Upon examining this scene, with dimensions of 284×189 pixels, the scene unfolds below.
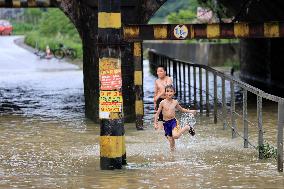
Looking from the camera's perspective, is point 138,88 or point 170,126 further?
point 138,88

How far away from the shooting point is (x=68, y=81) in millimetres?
35875

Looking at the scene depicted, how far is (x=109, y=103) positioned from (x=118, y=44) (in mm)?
856

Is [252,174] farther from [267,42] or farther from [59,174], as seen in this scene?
[267,42]

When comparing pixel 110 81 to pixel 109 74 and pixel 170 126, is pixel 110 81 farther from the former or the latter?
pixel 170 126

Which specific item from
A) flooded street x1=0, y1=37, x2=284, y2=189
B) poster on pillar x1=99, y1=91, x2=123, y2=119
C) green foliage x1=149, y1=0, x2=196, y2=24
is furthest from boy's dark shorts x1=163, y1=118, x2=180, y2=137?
green foliage x1=149, y1=0, x2=196, y2=24

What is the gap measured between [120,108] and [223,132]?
5.79 m

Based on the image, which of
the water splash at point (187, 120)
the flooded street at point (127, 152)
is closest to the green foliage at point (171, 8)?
the flooded street at point (127, 152)

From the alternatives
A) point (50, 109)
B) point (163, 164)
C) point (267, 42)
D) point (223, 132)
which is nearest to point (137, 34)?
point (223, 132)

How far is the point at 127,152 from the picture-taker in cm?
1459

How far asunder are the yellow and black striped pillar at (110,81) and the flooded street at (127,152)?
1.32 ft

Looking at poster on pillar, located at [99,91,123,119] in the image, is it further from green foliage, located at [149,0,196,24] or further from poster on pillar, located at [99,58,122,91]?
green foliage, located at [149,0,196,24]

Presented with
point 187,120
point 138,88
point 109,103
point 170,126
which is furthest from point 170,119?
point 187,120

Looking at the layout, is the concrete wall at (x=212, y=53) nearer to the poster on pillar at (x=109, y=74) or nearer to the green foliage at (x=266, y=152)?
the green foliage at (x=266, y=152)

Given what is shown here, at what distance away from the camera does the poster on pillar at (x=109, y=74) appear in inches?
474
